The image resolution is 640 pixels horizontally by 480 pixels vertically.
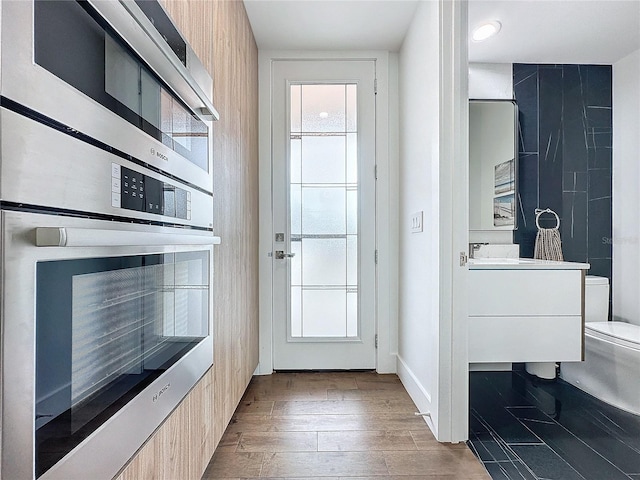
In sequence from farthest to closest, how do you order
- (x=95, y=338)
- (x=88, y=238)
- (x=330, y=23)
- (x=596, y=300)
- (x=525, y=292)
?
(x=596, y=300)
(x=330, y=23)
(x=525, y=292)
(x=95, y=338)
(x=88, y=238)

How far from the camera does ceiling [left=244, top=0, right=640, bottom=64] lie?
250cm

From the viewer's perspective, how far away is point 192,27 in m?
1.41

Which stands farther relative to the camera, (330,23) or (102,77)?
(330,23)

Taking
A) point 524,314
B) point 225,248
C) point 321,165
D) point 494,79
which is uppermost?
point 494,79

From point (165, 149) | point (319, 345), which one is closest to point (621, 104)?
point (319, 345)

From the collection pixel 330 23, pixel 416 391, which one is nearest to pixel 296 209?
pixel 330 23

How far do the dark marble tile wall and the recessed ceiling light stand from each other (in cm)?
54

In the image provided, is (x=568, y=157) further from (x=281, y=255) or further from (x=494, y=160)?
(x=281, y=255)

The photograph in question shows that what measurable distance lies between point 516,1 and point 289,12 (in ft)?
4.29

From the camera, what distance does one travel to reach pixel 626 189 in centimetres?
312

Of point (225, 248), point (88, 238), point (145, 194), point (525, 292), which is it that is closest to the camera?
point (88, 238)

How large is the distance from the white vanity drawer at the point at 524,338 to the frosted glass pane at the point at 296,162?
1528 mm

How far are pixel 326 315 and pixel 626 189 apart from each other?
2343 mm

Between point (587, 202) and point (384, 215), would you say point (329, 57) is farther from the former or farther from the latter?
point (587, 202)
